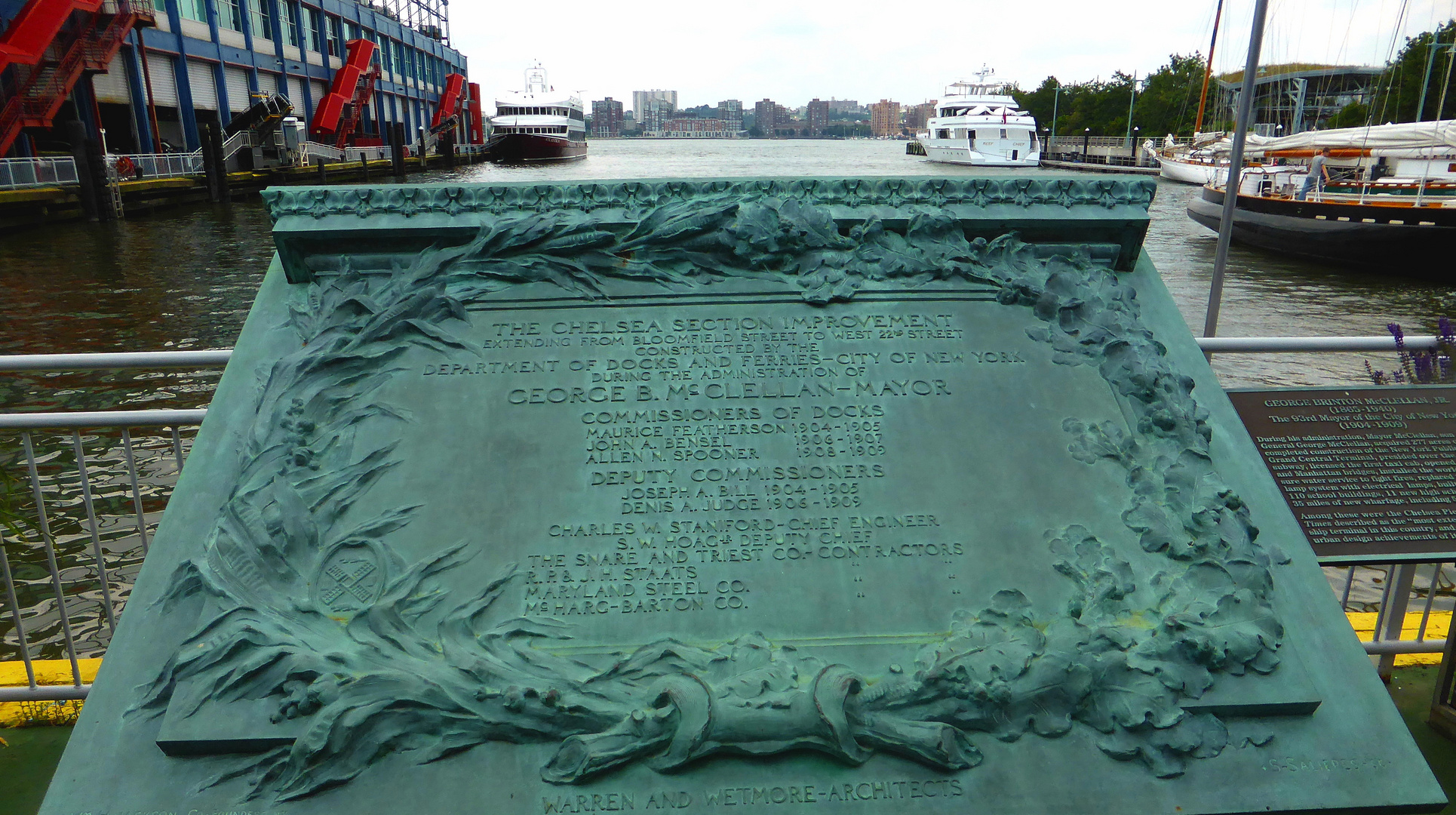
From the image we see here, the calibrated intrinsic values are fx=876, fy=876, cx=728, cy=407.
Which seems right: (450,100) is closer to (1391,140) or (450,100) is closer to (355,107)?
(355,107)

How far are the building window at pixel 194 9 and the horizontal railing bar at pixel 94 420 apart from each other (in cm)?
3102

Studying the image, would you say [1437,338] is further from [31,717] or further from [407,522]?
[31,717]

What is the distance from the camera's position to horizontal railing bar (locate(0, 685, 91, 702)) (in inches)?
129

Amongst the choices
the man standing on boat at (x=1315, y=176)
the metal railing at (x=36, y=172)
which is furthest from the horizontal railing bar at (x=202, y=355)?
the metal railing at (x=36, y=172)

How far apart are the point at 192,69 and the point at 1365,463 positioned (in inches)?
1382

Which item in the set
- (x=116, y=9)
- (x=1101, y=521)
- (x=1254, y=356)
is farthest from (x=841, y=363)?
(x=116, y=9)

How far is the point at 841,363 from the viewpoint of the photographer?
2.74 metres

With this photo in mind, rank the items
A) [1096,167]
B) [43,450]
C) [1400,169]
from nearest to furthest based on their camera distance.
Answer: [43,450]
[1400,169]
[1096,167]

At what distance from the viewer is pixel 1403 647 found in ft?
11.6

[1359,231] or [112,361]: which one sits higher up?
[112,361]

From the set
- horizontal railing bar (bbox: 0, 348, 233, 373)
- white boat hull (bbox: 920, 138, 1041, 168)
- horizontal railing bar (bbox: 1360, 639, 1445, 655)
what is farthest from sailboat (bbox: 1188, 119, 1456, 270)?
horizontal railing bar (bbox: 0, 348, 233, 373)

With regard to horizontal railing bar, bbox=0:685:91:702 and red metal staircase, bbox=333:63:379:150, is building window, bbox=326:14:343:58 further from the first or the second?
horizontal railing bar, bbox=0:685:91:702

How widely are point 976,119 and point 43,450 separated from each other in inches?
1734
